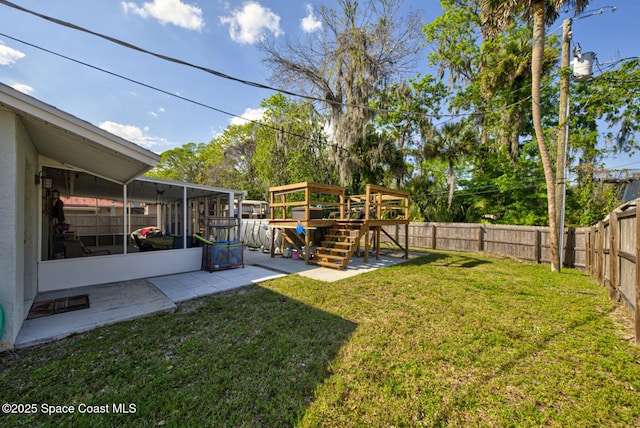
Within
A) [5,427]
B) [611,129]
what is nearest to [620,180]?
[611,129]

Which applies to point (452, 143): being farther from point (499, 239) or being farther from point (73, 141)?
point (73, 141)

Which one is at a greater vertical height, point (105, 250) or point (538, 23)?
point (538, 23)

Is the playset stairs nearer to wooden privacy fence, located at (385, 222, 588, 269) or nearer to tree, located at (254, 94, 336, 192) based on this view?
wooden privacy fence, located at (385, 222, 588, 269)

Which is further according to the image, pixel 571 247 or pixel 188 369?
pixel 571 247

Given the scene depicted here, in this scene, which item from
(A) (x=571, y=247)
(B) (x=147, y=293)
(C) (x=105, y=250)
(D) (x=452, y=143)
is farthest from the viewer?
(D) (x=452, y=143)

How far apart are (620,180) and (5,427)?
759 inches

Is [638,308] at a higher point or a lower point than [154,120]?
lower

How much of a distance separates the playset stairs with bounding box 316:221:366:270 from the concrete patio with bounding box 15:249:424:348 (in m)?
0.33

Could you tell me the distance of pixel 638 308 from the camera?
2820mm

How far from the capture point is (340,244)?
760cm

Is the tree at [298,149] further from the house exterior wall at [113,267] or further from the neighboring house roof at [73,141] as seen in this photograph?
the neighboring house roof at [73,141]

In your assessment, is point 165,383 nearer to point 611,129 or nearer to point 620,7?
point 620,7

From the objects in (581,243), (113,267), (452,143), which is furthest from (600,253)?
(113,267)

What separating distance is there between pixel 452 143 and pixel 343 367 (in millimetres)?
12975
